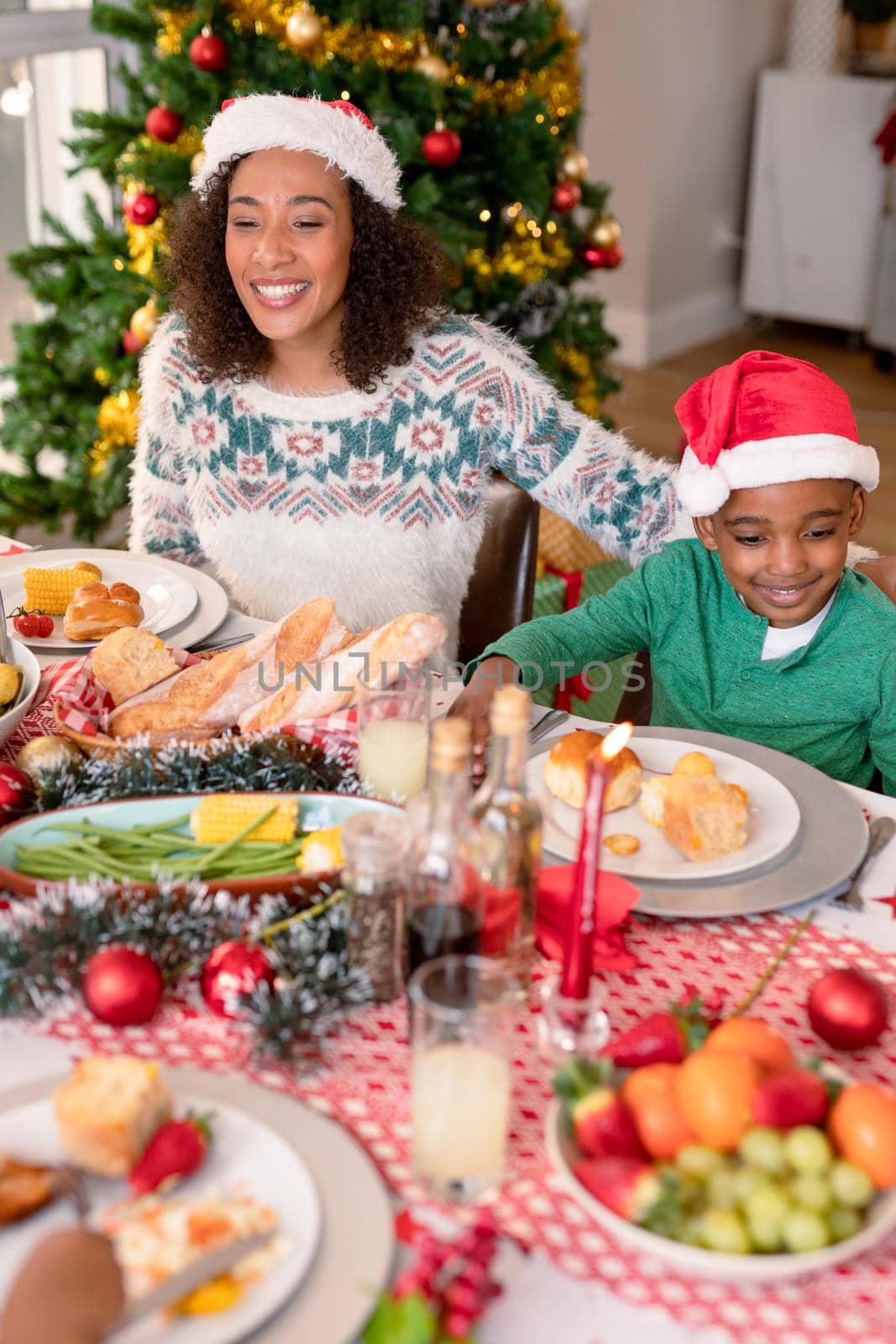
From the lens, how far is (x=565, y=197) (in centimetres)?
322

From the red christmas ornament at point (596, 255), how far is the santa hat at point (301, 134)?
1532 millimetres

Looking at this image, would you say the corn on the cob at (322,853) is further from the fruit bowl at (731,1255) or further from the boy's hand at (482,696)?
the fruit bowl at (731,1255)

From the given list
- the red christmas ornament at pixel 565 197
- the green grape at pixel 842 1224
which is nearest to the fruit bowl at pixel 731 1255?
the green grape at pixel 842 1224

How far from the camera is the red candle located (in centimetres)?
86

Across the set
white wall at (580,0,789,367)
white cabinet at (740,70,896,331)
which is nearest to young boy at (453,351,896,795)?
white wall at (580,0,789,367)

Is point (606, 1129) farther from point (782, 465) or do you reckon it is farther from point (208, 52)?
point (208, 52)

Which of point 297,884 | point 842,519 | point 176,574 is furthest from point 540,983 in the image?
point 176,574

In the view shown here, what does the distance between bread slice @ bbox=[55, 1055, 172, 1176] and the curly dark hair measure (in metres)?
1.37

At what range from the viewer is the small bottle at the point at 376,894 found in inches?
37.8

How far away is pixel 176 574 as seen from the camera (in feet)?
5.99

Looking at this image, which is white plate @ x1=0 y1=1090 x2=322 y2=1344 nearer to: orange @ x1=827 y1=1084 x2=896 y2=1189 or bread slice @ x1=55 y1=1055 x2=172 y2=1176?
bread slice @ x1=55 y1=1055 x2=172 y2=1176

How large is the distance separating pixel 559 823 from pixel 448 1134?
434mm

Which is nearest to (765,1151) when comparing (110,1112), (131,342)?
(110,1112)

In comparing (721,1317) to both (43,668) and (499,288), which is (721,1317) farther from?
(499,288)
